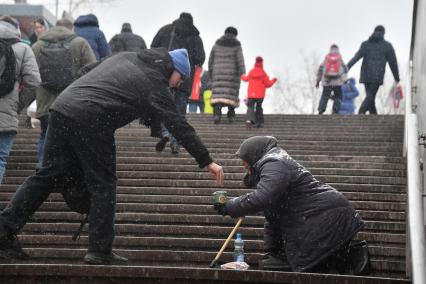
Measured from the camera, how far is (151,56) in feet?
20.9

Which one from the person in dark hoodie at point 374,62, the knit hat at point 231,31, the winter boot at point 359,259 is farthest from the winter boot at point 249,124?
the winter boot at point 359,259

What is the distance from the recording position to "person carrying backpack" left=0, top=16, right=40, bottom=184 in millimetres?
8023

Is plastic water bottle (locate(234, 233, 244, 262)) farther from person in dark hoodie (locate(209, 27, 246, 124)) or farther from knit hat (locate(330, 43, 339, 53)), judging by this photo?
knit hat (locate(330, 43, 339, 53))

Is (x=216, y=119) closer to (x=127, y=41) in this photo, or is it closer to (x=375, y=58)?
(x=127, y=41)

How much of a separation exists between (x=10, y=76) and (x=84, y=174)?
7.75 feet

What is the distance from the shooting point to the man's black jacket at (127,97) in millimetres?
6078

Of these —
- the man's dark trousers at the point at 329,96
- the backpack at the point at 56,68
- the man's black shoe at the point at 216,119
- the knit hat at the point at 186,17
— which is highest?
the knit hat at the point at 186,17

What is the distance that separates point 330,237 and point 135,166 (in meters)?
4.04

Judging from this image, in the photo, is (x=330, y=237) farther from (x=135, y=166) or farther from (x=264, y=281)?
(x=135, y=166)

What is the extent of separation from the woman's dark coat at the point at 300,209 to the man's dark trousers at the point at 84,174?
984mm

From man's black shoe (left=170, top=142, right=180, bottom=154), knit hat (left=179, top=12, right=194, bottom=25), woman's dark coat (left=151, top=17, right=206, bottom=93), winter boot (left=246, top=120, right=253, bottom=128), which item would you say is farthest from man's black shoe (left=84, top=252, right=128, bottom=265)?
winter boot (left=246, top=120, right=253, bottom=128)

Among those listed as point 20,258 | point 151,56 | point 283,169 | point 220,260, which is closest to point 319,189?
point 283,169

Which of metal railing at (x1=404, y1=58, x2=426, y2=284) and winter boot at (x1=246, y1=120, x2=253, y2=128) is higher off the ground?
winter boot at (x1=246, y1=120, x2=253, y2=128)

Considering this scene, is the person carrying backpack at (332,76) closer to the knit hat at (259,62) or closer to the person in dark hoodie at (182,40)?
the knit hat at (259,62)
